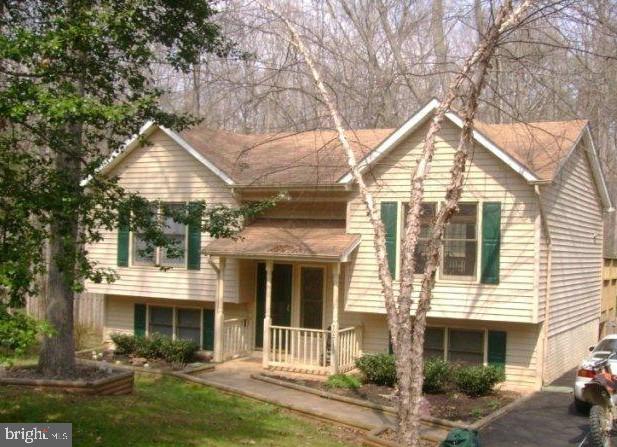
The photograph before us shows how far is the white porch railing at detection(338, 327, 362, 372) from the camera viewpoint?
15102 millimetres

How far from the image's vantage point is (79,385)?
446 inches

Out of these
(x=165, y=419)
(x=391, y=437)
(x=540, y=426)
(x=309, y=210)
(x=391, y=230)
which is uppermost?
(x=309, y=210)

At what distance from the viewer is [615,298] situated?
904 inches

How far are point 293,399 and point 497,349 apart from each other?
4.57 m

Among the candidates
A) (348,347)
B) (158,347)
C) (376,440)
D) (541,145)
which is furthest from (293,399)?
(541,145)

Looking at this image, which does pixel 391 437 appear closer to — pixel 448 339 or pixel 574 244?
pixel 448 339

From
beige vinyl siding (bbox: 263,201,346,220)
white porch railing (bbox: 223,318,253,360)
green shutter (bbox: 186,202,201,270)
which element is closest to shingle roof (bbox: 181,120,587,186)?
beige vinyl siding (bbox: 263,201,346,220)

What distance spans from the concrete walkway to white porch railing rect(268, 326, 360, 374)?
694 millimetres

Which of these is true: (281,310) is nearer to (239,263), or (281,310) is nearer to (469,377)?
(239,263)

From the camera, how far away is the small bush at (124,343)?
1688 cm

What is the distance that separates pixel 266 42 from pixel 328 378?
14.8 meters

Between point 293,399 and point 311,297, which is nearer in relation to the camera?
point 293,399

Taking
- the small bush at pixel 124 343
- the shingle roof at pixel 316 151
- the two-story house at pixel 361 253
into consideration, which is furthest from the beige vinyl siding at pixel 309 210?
the small bush at pixel 124 343

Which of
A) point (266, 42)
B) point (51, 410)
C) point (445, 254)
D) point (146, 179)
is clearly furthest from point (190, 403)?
point (266, 42)
